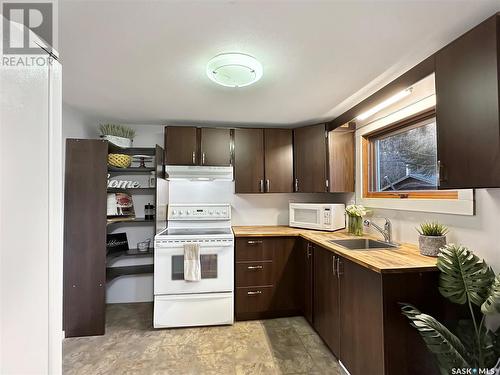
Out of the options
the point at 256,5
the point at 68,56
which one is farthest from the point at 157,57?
the point at 256,5

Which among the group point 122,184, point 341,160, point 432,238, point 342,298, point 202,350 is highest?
point 341,160

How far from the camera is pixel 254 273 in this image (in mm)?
2654

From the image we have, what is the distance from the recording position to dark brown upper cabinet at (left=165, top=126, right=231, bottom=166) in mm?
2912

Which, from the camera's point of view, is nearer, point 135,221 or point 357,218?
point 357,218

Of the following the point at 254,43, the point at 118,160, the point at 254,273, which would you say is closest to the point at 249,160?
the point at 254,273

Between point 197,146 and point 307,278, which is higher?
point 197,146

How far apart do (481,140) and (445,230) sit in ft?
2.61

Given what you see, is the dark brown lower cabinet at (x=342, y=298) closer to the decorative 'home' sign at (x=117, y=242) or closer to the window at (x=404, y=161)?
the window at (x=404, y=161)

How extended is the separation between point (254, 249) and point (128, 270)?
61.4 inches

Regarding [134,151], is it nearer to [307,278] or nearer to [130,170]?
[130,170]

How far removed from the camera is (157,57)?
5.20ft

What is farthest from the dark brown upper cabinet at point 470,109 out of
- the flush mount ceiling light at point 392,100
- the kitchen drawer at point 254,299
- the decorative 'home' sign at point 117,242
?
the decorative 'home' sign at point 117,242

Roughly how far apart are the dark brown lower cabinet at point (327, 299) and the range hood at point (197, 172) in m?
1.30
